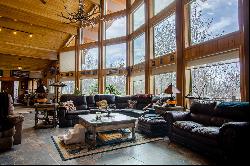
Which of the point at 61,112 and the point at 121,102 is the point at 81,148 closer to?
the point at 61,112

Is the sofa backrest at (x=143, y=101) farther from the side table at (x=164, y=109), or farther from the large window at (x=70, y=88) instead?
the large window at (x=70, y=88)

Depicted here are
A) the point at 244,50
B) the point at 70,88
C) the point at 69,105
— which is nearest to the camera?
the point at 244,50

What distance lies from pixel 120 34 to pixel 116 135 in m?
8.98

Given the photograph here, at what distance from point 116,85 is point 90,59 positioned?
10.1ft

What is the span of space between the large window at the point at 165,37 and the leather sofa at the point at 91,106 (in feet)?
7.53

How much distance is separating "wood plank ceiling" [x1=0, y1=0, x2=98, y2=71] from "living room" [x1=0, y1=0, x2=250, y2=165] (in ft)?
0.19

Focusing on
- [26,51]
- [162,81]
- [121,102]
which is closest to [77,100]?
[121,102]

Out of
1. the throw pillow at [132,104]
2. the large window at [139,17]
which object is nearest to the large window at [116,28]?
the large window at [139,17]

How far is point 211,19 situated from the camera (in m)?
6.13

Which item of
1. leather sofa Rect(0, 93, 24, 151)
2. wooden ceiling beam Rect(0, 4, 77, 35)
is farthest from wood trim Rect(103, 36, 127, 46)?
leather sofa Rect(0, 93, 24, 151)

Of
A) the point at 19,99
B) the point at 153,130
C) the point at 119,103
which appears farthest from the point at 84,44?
the point at 153,130

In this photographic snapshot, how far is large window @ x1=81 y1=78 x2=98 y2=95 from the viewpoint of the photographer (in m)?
13.4

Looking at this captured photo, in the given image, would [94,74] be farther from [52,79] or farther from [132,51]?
[52,79]

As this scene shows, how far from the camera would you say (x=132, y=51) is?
11.5m
